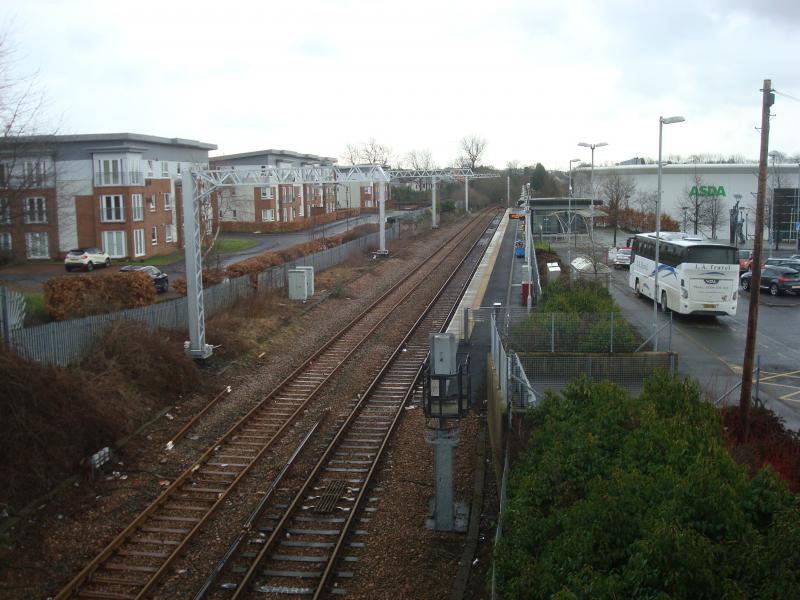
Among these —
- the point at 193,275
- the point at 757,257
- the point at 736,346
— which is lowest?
the point at 736,346

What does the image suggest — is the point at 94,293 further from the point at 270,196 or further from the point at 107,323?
the point at 270,196

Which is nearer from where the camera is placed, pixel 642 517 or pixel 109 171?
pixel 642 517

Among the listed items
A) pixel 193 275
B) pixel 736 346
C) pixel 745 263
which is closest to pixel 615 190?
pixel 745 263

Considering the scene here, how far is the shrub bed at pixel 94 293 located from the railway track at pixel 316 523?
7.93 m

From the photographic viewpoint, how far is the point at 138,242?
47.9m

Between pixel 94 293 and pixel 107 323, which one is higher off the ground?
pixel 94 293

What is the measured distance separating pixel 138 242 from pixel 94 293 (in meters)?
28.2

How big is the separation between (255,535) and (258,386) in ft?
25.4

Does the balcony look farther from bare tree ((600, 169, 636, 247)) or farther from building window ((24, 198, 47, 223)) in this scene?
bare tree ((600, 169, 636, 247))

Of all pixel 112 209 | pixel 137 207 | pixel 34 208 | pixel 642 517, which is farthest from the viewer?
pixel 137 207

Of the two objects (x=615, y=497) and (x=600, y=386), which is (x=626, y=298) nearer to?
(x=600, y=386)

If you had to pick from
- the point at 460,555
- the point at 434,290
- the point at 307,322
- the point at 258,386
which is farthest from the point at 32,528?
the point at 434,290

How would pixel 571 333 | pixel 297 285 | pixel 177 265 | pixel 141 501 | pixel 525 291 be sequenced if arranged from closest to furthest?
pixel 141 501
pixel 571 333
pixel 525 291
pixel 297 285
pixel 177 265

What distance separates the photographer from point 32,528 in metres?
10.5
